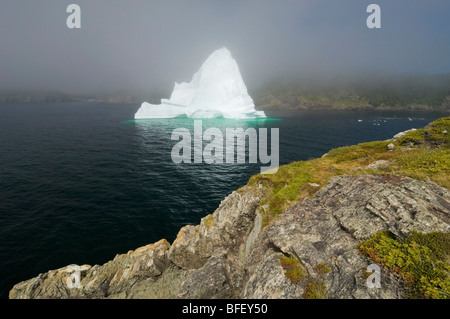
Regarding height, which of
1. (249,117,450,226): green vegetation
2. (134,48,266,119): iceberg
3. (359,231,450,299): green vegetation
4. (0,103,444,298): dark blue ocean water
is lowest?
(0,103,444,298): dark blue ocean water

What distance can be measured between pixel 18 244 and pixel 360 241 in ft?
99.7

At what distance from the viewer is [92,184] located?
3447 cm

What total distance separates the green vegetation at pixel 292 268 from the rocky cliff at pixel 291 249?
5 centimetres

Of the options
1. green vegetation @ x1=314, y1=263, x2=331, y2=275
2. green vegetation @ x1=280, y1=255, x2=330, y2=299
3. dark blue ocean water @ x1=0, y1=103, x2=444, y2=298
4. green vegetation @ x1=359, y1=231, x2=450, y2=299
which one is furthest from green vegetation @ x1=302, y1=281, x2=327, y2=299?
dark blue ocean water @ x1=0, y1=103, x2=444, y2=298

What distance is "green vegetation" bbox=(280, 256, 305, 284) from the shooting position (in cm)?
917

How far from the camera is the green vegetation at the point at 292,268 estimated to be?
9172 millimetres

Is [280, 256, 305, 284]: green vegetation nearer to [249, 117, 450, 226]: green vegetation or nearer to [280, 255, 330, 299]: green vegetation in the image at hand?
[280, 255, 330, 299]: green vegetation

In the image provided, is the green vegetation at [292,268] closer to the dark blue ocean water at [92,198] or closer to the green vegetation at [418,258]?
the green vegetation at [418,258]

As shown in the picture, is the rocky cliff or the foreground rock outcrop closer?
the rocky cliff

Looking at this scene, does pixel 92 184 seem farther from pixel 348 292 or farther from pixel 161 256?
pixel 348 292

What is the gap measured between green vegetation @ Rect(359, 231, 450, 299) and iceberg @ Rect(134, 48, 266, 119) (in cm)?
11228

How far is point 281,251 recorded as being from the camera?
1113 centimetres

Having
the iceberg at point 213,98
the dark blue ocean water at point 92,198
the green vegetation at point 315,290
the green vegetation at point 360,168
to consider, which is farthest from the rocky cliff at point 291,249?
the iceberg at point 213,98
